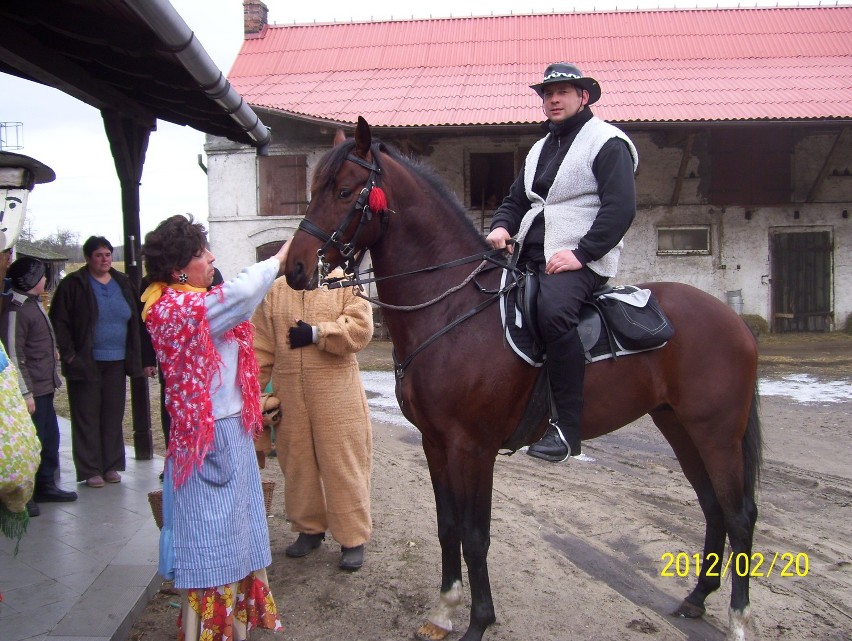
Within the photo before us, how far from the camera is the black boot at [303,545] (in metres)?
4.59

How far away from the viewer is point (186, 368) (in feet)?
Result: 9.84

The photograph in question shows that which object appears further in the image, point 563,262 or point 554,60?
point 554,60

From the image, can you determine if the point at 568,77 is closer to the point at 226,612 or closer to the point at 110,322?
the point at 226,612

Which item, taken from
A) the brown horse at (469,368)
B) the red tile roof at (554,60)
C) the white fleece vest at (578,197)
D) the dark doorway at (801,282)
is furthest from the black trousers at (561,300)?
the dark doorway at (801,282)

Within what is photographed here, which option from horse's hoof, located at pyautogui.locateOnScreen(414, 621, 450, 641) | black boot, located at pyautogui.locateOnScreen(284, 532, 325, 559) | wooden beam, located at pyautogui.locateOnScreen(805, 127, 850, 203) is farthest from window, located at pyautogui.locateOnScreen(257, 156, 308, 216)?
horse's hoof, located at pyautogui.locateOnScreen(414, 621, 450, 641)

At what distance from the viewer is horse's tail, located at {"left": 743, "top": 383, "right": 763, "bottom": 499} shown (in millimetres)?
3875

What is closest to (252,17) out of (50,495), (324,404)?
(50,495)

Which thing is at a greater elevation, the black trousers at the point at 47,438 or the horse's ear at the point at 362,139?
the horse's ear at the point at 362,139

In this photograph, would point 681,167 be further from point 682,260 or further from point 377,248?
point 377,248

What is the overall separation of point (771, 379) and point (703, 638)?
8913mm

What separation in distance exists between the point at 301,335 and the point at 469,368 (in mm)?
1118

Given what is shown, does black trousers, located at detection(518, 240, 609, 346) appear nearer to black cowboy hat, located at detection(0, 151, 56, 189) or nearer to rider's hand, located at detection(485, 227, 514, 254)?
rider's hand, located at detection(485, 227, 514, 254)

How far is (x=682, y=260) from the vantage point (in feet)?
59.5

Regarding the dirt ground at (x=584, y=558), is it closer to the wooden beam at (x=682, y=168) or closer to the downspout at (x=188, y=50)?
the downspout at (x=188, y=50)
